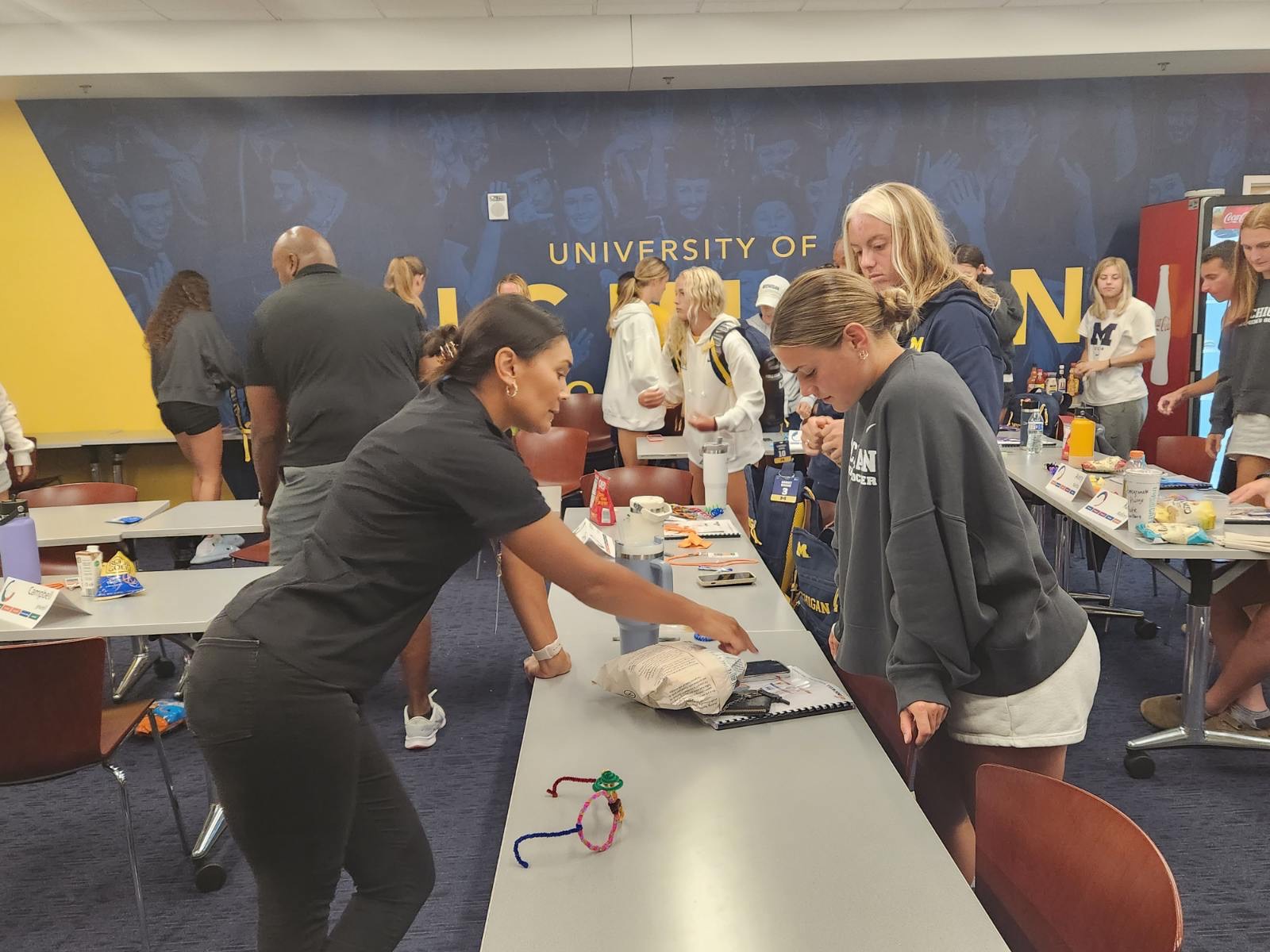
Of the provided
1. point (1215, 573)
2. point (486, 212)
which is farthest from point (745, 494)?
point (486, 212)

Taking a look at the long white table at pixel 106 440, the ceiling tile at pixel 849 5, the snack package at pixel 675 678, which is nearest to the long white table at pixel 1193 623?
the snack package at pixel 675 678

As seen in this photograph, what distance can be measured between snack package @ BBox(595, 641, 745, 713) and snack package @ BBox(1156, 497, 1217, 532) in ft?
6.13

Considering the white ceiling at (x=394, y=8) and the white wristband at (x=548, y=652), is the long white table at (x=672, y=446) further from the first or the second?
the white ceiling at (x=394, y=8)

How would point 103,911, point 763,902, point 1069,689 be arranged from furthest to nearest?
1. point 103,911
2. point 1069,689
3. point 763,902

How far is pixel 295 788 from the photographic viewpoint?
1527 millimetres

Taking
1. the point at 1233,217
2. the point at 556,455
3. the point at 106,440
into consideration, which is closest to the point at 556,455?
the point at 556,455

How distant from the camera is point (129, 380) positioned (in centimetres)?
671

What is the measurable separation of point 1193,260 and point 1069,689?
227 inches

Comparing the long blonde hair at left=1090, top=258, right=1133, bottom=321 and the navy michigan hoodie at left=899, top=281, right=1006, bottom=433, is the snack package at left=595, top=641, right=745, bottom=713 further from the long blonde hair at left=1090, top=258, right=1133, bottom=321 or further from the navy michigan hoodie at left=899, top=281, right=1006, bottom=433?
the long blonde hair at left=1090, top=258, right=1133, bottom=321

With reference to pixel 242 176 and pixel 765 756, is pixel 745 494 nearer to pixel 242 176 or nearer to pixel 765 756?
pixel 765 756

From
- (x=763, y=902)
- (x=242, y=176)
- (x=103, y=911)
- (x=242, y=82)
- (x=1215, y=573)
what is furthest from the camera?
(x=242, y=176)

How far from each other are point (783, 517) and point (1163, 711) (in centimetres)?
156

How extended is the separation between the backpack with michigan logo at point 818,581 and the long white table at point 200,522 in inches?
80.4

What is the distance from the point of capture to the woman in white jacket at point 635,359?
557cm
